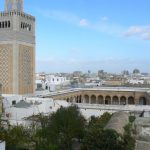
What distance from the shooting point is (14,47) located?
24656 millimetres

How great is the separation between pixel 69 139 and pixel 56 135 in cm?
59

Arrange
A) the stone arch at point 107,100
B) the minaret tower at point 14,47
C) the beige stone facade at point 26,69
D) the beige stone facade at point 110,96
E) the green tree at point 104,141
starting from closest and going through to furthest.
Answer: the green tree at point 104,141 < the minaret tower at point 14,47 < the beige stone facade at point 26,69 < the beige stone facade at point 110,96 < the stone arch at point 107,100

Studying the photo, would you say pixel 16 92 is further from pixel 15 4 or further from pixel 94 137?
pixel 94 137

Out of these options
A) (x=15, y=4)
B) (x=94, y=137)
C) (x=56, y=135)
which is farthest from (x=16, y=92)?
(x=94, y=137)

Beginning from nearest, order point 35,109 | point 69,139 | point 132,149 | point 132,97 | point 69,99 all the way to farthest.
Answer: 1. point 132,149
2. point 69,139
3. point 35,109
4. point 69,99
5. point 132,97

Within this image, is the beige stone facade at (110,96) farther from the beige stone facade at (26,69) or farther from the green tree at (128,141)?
the green tree at (128,141)

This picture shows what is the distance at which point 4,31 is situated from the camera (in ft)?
81.7

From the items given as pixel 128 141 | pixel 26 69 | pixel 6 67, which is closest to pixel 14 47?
pixel 6 67

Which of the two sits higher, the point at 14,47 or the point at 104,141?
the point at 14,47

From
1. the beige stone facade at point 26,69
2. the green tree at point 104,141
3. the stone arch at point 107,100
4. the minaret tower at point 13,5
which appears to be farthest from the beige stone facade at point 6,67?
the green tree at point 104,141

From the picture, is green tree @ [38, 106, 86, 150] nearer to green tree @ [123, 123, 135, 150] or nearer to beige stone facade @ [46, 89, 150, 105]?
green tree @ [123, 123, 135, 150]

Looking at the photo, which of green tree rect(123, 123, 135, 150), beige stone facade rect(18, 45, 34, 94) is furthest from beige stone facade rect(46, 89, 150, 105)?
green tree rect(123, 123, 135, 150)

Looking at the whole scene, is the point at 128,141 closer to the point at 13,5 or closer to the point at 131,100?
the point at 13,5

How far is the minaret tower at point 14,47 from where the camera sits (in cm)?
2466
